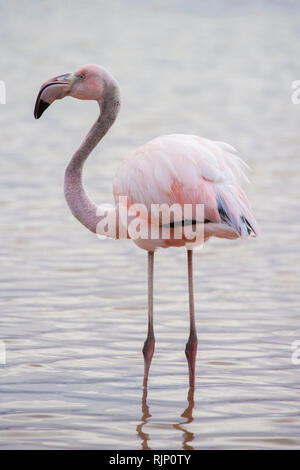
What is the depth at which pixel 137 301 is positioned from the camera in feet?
23.1

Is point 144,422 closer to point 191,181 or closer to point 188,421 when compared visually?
point 188,421

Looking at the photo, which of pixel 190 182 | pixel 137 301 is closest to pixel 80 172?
pixel 190 182

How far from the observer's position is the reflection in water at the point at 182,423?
470 cm

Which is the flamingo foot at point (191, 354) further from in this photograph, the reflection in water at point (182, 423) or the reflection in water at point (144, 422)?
the reflection in water at point (144, 422)

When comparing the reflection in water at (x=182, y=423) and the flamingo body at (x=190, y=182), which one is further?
the flamingo body at (x=190, y=182)

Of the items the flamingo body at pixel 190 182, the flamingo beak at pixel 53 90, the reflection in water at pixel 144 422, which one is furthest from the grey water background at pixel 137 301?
the flamingo beak at pixel 53 90

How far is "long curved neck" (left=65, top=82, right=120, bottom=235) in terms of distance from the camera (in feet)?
18.2

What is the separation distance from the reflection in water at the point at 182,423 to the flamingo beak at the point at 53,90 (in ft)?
5.55

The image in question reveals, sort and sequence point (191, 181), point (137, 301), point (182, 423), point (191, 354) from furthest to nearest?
point (137, 301) → point (191, 354) → point (191, 181) → point (182, 423)

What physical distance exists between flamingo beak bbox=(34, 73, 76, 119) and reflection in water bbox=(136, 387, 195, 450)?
1.69 meters

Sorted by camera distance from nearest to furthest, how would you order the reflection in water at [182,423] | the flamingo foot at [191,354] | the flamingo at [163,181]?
the reflection in water at [182,423] < the flamingo at [163,181] < the flamingo foot at [191,354]

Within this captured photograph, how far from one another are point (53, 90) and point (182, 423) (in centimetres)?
200

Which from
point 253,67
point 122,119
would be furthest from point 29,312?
point 253,67

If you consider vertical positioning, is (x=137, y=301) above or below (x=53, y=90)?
below
